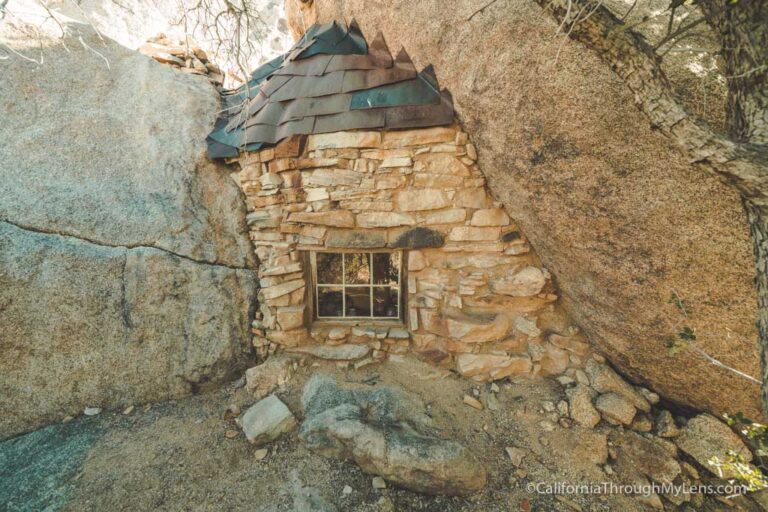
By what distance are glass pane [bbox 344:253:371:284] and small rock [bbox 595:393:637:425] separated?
2.21m

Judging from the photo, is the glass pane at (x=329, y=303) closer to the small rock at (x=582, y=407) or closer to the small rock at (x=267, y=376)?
the small rock at (x=267, y=376)

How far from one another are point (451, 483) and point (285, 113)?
3.24 m

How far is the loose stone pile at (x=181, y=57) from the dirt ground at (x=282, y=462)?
388 cm

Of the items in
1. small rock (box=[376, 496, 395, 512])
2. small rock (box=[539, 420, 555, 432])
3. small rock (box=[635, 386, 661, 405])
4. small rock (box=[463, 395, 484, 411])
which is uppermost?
small rock (box=[635, 386, 661, 405])

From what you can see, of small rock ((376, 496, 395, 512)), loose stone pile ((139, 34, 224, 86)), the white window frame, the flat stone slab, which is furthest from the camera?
loose stone pile ((139, 34, 224, 86))

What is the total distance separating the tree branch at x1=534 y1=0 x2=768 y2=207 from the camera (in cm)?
117

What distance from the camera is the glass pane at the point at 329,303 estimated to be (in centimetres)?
319

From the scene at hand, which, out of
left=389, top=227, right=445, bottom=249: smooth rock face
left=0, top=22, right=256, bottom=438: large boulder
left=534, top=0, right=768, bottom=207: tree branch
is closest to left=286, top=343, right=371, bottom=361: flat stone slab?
left=0, top=22, right=256, bottom=438: large boulder

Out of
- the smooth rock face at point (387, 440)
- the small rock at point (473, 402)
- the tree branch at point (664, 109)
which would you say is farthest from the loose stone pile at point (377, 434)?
the tree branch at point (664, 109)

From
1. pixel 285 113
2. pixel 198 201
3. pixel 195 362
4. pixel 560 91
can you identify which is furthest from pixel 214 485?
pixel 560 91

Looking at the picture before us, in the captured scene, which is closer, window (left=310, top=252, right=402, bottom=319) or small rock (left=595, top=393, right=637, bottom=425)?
small rock (left=595, top=393, right=637, bottom=425)

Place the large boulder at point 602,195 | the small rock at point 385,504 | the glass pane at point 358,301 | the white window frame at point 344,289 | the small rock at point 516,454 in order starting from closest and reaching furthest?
the large boulder at point 602,195
the small rock at point 385,504
the small rock at point 516,454
the white window frame at point 344,289
the glass pane at point 358,301

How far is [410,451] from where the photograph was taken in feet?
6.72

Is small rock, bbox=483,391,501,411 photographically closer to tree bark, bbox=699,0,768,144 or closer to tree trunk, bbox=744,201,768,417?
tree trunk, bbox=744,201,768,417
